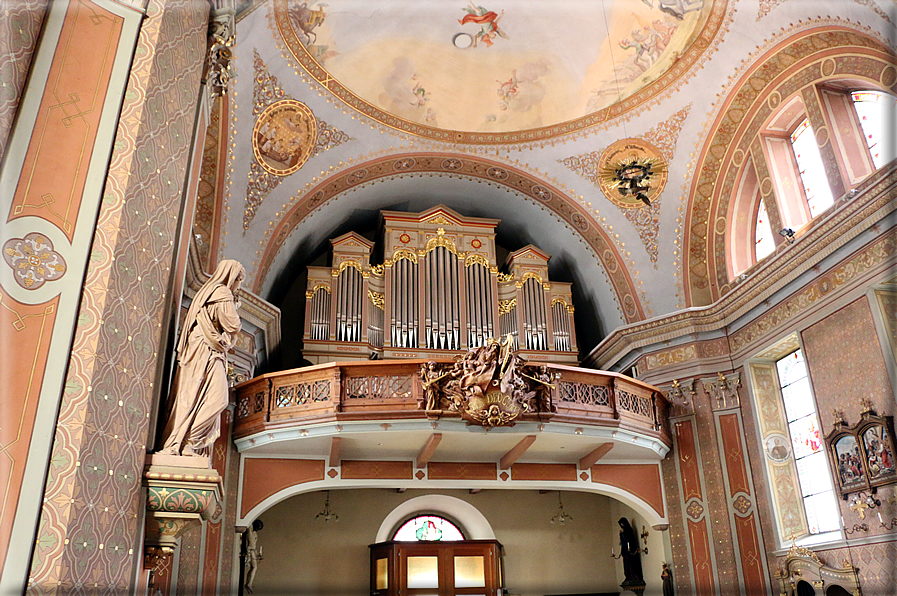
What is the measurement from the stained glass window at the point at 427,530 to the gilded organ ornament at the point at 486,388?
4087mm

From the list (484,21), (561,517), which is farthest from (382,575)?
(484,21)

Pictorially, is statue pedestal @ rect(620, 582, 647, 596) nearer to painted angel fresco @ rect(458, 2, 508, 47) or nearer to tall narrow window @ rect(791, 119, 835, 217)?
tall narrow window @ rect(791, 119, 835, 217)

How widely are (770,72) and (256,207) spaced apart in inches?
318

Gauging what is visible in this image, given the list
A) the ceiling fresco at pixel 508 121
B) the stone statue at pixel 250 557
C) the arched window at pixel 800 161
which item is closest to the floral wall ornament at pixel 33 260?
the ceiling fresco at pixel 508 121

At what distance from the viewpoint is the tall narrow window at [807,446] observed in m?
9.62

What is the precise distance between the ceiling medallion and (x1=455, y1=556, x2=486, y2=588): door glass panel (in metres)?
6.70

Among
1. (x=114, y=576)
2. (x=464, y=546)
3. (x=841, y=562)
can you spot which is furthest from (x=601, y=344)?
(x=114, y=576)

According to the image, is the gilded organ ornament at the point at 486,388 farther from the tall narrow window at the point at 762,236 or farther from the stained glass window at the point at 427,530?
the tall narrow window at the point at 762,236

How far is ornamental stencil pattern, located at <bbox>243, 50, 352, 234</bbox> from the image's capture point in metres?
10.5

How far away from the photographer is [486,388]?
952cm

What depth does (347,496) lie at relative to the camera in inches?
498

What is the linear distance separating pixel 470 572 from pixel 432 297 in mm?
4787

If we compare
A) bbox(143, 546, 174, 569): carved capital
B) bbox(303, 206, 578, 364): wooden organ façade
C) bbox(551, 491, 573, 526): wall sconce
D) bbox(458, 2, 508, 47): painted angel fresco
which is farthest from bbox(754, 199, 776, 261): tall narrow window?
bbox(143, 546, 174, 569): carved capital

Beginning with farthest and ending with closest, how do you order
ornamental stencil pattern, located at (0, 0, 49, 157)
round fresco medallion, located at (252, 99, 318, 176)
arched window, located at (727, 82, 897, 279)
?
round fresco medallion, located at (252, 99, 318, 176) → arched window, located at (727, 82, 897, 279) → ornamental stencil pattern, located at (0, 0, 49, 157)
